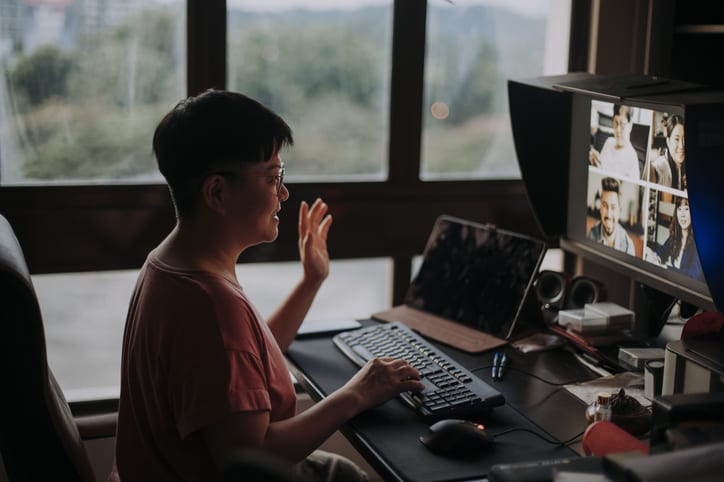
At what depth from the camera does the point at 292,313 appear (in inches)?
74.7

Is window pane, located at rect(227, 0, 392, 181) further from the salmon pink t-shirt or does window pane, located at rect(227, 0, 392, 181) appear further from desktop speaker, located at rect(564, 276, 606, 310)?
the salmon pink t-shirt

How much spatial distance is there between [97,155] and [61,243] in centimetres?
25

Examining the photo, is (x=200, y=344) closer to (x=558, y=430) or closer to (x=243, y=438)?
(x=243, y=438)

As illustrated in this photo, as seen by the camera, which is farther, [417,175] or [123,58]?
[417,175]

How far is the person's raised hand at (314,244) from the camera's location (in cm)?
194

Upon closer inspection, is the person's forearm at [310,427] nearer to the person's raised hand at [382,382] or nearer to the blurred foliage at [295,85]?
the person's raised hand at [382,382]

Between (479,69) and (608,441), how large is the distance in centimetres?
147

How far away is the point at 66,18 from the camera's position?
214 centimetres

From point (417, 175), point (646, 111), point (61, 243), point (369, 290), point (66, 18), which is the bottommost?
point (369, 290)

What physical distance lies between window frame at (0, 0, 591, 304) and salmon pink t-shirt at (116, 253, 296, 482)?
2.56 ft

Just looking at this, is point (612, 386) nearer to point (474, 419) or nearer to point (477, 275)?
point (474, 419)

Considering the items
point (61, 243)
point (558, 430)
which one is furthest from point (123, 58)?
point (558, 430)

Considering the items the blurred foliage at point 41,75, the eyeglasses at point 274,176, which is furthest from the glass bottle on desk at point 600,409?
the blurred foliage at point 41,75

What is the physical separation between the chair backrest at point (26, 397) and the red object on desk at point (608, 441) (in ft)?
2.57
